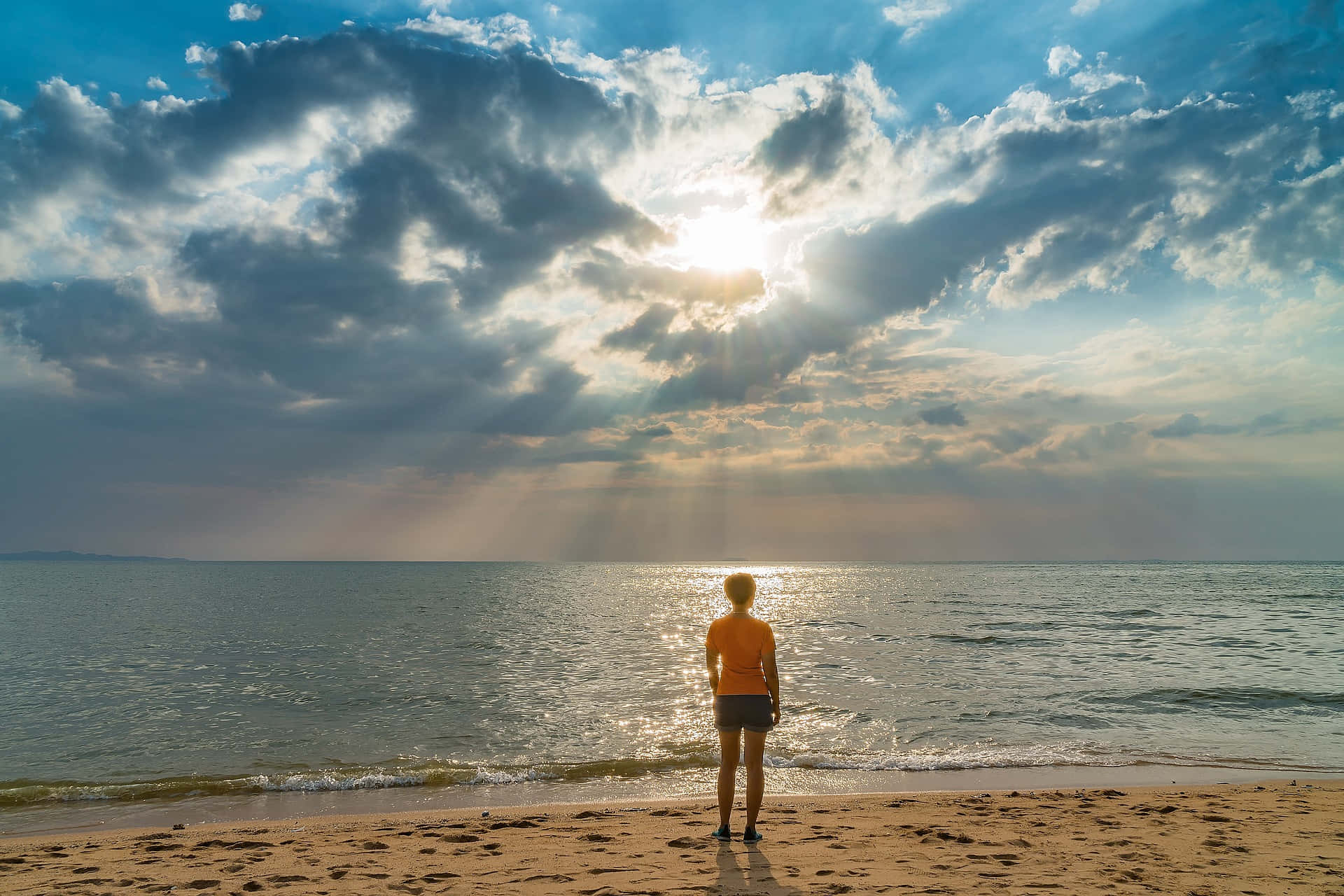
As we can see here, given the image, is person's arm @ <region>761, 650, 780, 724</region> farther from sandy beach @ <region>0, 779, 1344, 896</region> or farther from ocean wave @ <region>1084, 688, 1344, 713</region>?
ocean wave @ <region>1084, 688, 1344, 713</region>

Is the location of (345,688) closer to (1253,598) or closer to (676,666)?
(676,666)

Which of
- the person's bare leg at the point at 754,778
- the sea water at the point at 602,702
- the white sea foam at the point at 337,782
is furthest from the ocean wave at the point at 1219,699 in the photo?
the white sea foam at the point at 337,782

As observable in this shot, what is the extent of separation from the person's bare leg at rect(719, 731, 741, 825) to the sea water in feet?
10.8

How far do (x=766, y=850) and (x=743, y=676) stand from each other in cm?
190

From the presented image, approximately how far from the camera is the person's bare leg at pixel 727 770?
24.2ft

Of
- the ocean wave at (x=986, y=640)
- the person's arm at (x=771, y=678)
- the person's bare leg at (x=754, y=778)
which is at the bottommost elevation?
the ocean wave at (x=986, y=640)

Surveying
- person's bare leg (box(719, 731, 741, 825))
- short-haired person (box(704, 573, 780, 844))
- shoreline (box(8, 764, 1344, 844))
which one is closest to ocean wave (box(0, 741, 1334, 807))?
shoreline (box(8, 764, 1344, 844))

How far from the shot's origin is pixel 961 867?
6797mm

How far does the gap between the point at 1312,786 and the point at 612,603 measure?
57451mm

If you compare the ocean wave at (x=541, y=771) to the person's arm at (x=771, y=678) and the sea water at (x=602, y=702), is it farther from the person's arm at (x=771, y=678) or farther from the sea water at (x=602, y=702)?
the person's arm at (x=771, y=678)

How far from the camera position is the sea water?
12305 millimetres

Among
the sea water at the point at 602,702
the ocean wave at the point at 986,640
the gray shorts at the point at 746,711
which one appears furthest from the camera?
the ocean wave at the point at 986,640

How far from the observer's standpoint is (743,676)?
719 centimetres

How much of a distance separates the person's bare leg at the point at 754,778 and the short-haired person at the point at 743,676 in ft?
0.04
